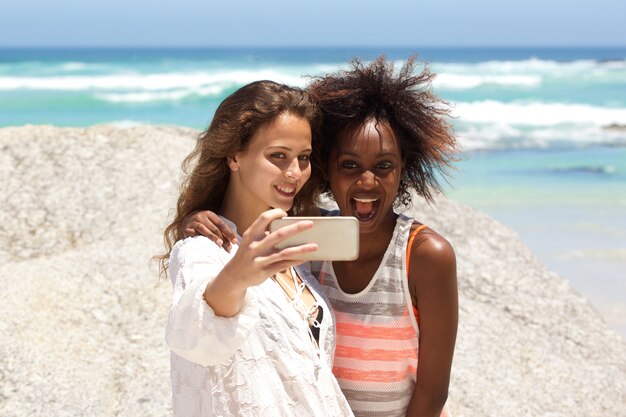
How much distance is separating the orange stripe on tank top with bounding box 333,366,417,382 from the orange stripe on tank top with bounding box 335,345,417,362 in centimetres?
4

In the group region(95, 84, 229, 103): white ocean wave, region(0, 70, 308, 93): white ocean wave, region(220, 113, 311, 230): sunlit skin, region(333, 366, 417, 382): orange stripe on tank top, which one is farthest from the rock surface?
region(0, 70, 308, 93): white ocean wave

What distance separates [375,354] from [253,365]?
53 centimetres

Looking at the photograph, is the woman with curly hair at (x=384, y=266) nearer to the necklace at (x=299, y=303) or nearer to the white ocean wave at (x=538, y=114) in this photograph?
the necklace at (x=299, y=303)

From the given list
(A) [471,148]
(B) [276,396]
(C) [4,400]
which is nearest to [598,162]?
(A) [471,148]

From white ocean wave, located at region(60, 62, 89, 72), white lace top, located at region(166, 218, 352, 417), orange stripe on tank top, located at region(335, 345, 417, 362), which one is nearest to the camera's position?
white lace top, located at region(166, 218, 352, 417)

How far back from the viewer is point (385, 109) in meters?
2.55

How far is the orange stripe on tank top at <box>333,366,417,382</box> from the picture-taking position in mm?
2498

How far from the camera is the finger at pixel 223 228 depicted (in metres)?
2.32

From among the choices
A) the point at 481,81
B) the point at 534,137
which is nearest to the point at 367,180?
the point at 534,137

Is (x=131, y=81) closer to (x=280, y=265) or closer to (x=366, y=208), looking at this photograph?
(x=366, y=208)

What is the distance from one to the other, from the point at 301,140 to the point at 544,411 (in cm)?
268

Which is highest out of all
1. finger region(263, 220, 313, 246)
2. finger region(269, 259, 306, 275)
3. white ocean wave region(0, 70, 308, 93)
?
finger region(263, 220, 313, 246)

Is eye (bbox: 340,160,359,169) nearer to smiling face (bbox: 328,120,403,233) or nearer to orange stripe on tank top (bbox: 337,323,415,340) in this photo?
smiling face (bbox: 328,120,403,233)

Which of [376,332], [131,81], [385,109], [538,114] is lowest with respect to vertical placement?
[131,81]
